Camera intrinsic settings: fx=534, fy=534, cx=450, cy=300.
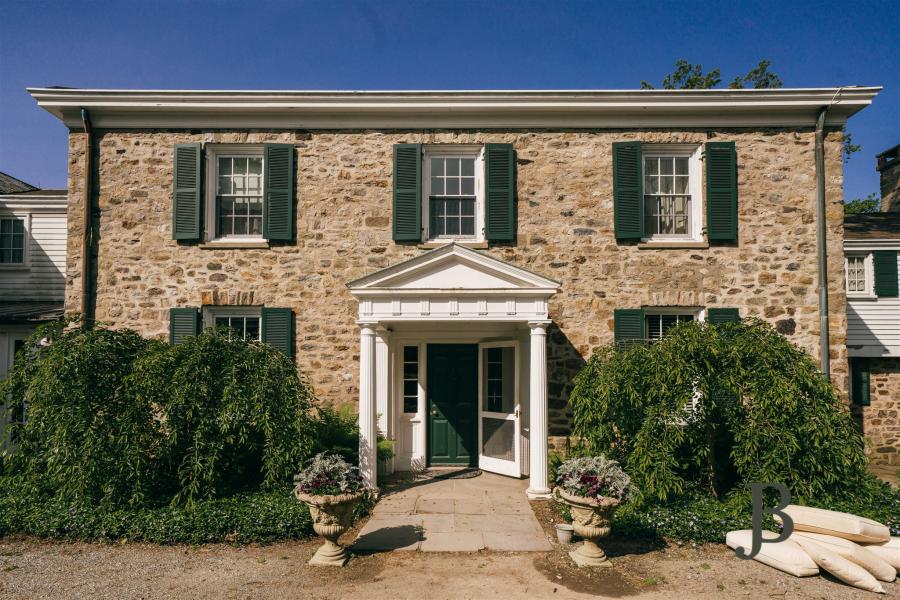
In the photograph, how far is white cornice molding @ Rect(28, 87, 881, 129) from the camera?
9.41 meters

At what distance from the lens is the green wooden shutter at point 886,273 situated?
11453 millimetres

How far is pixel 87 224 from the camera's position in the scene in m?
9.47

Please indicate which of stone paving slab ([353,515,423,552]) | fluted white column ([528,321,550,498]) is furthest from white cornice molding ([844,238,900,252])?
stone paving slab ([353,515,423,552])

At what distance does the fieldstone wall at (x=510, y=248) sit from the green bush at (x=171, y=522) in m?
3.02

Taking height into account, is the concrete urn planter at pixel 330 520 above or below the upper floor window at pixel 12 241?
below

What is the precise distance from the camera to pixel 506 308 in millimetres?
8117

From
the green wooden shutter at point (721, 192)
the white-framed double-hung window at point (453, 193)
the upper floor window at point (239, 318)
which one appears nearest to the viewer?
the green wooden shutter at point (721, 192)

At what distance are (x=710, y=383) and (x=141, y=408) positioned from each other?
744cm

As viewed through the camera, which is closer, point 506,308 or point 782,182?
point 506,308

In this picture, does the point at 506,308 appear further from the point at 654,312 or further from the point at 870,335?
the point at 870,335

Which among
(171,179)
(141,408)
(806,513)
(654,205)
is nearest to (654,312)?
(654,205)

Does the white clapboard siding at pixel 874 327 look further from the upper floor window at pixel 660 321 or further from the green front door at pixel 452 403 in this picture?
the green front door at pixel 452 403

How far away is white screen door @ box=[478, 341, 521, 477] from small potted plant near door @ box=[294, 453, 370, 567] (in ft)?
11.7

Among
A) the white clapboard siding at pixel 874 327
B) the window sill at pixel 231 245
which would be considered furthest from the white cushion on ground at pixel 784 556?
the window sill at pixel 231 245
